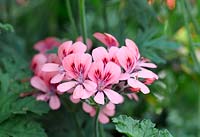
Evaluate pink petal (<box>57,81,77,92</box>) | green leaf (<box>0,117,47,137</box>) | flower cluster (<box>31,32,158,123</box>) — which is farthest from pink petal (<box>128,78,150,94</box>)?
green leaf (<box>0,117,47,137</box>)

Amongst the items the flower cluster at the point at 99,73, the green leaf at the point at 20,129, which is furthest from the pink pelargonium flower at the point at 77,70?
the green leaf at the point at 20,129

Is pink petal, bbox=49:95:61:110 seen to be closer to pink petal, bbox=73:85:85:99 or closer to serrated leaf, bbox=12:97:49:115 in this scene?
serrated leaf, bbox=12:97:49:115

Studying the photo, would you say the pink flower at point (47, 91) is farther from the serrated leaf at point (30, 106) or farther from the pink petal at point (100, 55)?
the pink petal at point (100, 55)

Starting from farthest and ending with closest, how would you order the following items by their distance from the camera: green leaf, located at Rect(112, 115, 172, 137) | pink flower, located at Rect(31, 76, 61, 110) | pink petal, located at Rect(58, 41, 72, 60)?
pink flower, located at Rect(31, 76, 61, 110) → pink petal, located at Rect(58, 41, 72, 60) → green leaf, located at Rect(112, 115, 172, 137)

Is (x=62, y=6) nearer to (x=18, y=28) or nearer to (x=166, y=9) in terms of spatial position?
(x=18, y=28)

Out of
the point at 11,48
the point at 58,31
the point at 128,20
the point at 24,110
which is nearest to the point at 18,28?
the point at 58,31

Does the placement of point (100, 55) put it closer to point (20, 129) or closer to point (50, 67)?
point (50, 67)

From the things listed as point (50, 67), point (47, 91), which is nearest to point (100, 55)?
point (50, 67)
